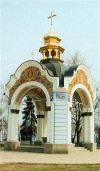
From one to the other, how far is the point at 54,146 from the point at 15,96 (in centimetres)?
424

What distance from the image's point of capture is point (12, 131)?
16594mm

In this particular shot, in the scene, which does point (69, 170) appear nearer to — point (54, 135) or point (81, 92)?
point (54, 135)

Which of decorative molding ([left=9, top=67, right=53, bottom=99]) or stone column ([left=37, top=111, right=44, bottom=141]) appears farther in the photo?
stone column ([left=37, top=111, right=44, bottom=141])

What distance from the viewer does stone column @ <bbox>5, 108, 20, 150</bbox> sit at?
53.6 feet

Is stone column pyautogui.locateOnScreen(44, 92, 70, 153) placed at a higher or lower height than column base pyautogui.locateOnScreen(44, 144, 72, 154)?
higher

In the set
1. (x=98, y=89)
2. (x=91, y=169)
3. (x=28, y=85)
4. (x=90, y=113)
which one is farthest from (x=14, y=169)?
(x=98, y=89)

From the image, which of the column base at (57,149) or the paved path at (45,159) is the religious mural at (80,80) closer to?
the column base at (57,149)

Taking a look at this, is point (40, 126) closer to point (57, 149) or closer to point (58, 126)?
point (58, 126)

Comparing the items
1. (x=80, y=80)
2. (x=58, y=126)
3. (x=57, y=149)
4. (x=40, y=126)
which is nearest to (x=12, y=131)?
(x=58, y=126)

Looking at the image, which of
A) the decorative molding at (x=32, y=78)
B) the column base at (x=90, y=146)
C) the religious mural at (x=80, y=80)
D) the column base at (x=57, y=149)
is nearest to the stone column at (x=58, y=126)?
the column base at (x=57, y=149)

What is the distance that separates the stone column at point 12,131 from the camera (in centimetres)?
1634

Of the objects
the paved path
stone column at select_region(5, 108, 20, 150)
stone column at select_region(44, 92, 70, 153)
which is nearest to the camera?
the paved path

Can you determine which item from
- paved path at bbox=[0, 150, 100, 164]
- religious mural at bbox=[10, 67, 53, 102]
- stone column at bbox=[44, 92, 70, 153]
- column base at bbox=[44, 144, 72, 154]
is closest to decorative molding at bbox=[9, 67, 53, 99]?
religious mural at bbox=[10, 67, 53, 102]

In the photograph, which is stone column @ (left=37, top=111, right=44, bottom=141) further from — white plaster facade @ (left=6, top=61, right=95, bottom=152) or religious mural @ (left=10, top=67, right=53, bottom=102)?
religious mural @ (left=10, top=67, right=53, bottom=102)
